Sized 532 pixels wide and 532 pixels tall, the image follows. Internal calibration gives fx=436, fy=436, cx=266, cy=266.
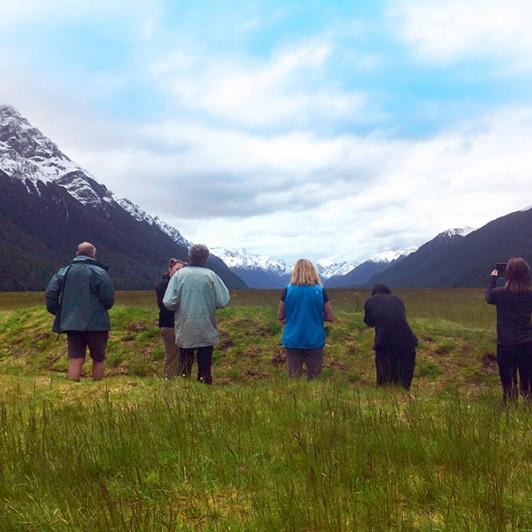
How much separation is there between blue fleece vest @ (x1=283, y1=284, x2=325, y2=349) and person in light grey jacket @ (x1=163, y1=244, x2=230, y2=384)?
1.39 meters

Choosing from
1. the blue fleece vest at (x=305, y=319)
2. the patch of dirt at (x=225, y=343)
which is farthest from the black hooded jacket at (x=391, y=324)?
the patch of dirt at (x=225, y=343)

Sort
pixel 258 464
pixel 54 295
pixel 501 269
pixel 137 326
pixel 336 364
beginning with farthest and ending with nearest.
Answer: pixel 137 326 → pixel 336 364 → pixel 54 295 → pixel 501 269 → pixel 258 464

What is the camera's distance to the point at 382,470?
3451mm

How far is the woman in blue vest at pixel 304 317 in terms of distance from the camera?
8.10m

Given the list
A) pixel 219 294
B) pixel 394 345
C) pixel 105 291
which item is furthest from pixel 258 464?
pixel 105 291

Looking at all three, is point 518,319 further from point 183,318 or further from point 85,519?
point 85,519

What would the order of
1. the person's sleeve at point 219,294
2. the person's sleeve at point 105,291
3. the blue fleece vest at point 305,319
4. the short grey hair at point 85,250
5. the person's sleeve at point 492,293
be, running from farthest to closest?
the short grey hair at point 85,250 → the person's sleeve at point 219,294 → the person's sleeve at point 105,291 → the blue fleece vest at point 305,319 → the person's sleeve at point 492,293

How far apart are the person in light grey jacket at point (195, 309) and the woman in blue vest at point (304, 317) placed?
135 centimetres

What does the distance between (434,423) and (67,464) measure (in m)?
3.64

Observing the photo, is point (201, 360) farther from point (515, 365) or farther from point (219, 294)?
point (515, 365)

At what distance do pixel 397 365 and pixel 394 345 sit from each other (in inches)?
15.5

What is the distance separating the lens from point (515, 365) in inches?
297

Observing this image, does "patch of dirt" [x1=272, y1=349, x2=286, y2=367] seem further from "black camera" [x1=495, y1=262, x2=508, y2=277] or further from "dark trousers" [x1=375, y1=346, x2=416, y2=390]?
"black camera" [x1=495, y1=262, x2=508, y2=277]

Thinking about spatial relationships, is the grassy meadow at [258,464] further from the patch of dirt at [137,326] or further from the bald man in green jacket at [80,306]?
the patch of dirt at [137,326]
